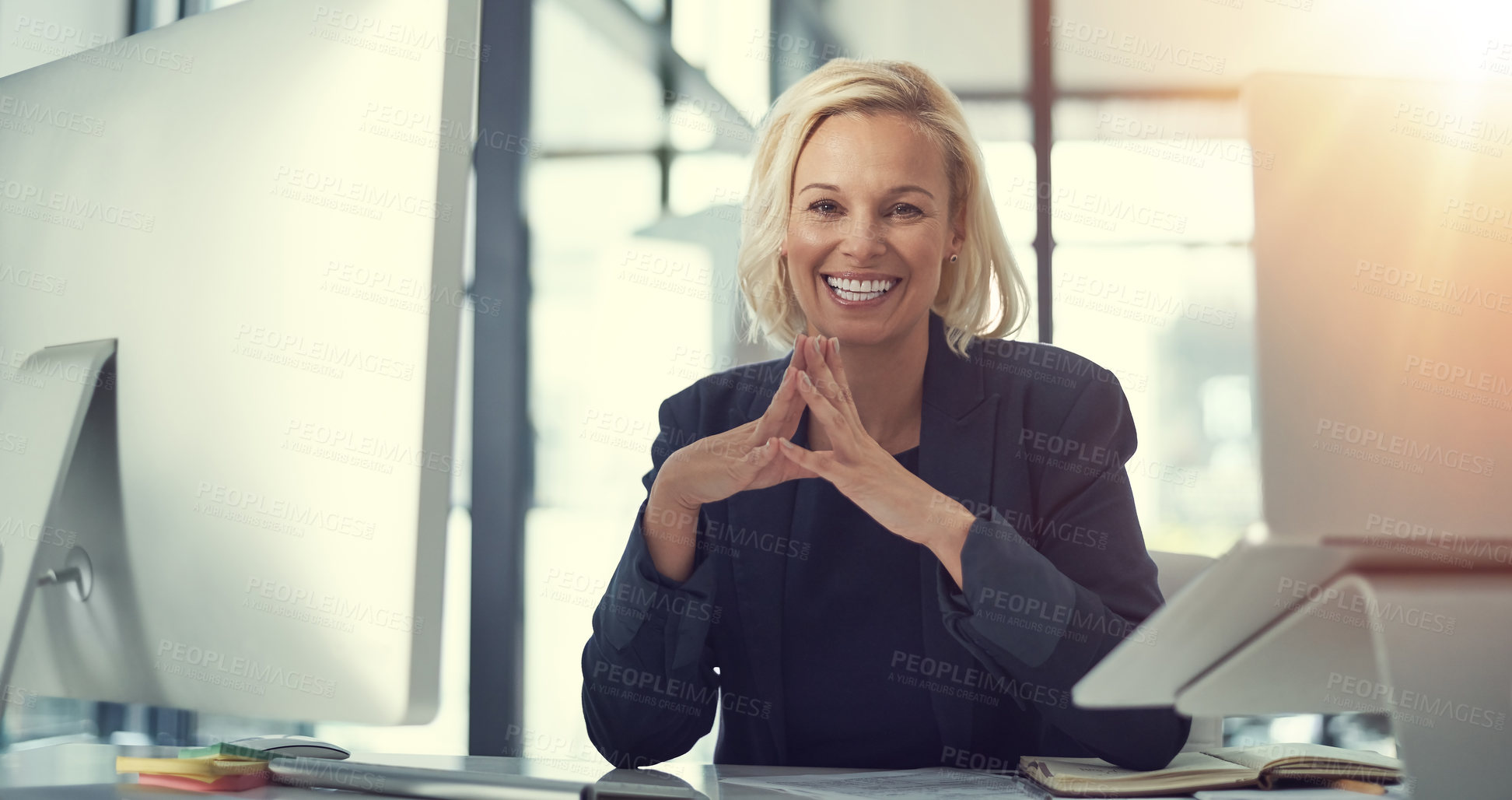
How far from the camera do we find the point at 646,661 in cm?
109

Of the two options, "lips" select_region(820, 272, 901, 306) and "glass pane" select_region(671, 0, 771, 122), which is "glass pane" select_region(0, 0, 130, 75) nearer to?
"lips" select_region(820, 272, 901, 306)

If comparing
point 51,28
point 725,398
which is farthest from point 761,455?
point 51,28

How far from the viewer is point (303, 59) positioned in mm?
555

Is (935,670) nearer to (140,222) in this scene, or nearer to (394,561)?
(394,561)

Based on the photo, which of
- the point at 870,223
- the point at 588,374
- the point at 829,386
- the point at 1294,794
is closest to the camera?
the point at 1294,794

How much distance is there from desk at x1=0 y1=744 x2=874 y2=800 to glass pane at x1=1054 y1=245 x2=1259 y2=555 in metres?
2.39

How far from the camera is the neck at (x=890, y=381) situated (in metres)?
1.39

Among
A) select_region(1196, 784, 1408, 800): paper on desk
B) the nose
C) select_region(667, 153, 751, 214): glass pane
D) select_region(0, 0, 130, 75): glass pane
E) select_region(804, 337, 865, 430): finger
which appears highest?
select_region(667, 153, 751, 214): glass pane

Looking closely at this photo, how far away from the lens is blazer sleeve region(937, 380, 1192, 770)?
0.92 metres

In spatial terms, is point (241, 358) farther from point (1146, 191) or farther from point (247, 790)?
point (1146, 191)

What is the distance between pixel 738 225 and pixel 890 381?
6.01 feet

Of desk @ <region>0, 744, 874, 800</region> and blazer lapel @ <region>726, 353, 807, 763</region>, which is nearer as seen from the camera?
desk @ <region>0, 744, 874, 800</region>

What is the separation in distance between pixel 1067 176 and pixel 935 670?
7.92ft

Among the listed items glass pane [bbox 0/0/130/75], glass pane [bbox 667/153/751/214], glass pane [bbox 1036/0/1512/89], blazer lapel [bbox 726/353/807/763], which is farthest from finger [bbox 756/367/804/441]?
glass pane [bbox 1036/0/1512/89]
